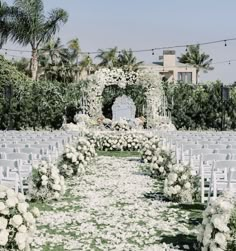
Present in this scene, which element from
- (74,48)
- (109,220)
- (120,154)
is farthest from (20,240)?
(74,48)

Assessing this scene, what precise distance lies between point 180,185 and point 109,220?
1780 mm

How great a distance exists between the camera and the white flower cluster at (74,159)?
11.6 meters

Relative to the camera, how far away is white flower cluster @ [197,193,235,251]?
17.3 feet

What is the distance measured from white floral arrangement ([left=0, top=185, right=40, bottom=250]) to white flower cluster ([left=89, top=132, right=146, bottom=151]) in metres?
14.4

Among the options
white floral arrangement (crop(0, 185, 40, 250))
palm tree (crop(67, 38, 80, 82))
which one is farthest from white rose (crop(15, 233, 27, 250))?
palm tree (crop(67, 38, 80, 82))

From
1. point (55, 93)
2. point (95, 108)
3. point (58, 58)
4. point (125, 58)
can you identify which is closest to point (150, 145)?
point (95, 108)

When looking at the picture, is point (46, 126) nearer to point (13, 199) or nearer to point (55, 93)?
point (55, 93)

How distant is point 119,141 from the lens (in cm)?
1986

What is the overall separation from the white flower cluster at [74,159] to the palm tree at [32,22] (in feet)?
78.7

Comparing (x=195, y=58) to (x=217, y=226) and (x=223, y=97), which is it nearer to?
(x=223, y=97)

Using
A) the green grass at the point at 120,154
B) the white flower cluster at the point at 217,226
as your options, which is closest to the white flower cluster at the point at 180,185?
the white flower cluster at the point at 217,226

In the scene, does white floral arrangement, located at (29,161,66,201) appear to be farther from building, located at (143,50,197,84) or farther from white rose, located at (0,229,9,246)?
building, located at (143,50,197,84)

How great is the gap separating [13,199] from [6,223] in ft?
0.84

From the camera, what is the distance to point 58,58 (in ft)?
190
